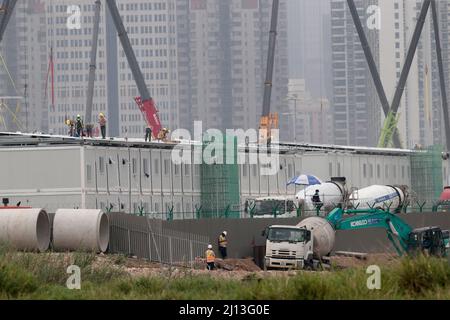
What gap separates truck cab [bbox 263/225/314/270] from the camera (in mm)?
49750

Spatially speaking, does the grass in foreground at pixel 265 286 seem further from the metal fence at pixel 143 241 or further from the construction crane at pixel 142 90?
the construction crane at pixel 142 90

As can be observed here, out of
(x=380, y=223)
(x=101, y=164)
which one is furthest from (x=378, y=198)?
(x=101, y=164)

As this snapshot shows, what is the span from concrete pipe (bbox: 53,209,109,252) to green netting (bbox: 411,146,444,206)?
32.3m

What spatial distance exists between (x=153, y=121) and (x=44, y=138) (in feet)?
84.4

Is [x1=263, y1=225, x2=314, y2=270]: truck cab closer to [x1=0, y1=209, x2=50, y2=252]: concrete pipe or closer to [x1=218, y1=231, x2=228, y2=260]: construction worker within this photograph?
[x1=218, y1=231, x2=228, y2=260]: construction worker

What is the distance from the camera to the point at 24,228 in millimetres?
46531

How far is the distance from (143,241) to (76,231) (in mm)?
3470

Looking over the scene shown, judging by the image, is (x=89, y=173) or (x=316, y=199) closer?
(x=89, y=173)

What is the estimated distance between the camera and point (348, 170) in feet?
244

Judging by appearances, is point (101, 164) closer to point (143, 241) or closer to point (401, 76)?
point (143, 241)

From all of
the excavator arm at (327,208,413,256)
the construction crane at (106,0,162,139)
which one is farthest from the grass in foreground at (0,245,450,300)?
the construction crane at (106,0,162,139)

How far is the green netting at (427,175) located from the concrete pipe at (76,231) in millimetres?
32311

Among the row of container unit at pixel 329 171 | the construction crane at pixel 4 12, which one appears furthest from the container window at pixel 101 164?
the construction crane at pixel 4 12

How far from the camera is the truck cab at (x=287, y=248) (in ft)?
163
